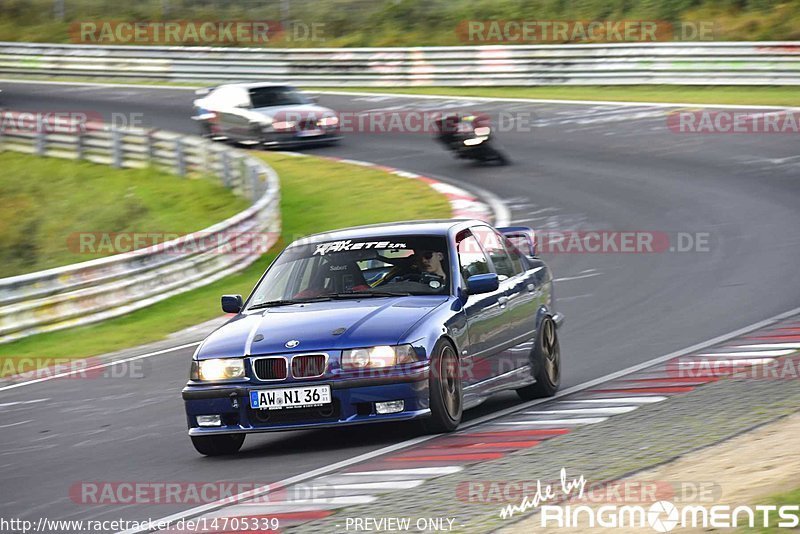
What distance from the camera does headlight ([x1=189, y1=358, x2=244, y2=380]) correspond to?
8.57 meters

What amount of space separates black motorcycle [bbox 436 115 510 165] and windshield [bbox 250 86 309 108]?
4839 millimetres

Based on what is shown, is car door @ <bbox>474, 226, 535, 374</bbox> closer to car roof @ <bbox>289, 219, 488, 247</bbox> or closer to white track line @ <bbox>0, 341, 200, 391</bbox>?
car roof @ <bbox>289, 219, 488, 247</bbox>

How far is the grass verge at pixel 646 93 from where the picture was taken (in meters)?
29.4

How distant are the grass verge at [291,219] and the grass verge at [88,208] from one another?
1.40m

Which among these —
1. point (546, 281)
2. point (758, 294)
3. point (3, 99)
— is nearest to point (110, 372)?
point (546, 281)

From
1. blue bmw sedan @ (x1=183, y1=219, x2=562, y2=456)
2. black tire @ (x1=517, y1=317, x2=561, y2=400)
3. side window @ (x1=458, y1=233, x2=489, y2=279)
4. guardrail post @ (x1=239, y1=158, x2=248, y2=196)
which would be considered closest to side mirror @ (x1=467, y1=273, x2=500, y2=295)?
blue bmw sedan @ (x1=183, y1=219, x2=562, y2=456)

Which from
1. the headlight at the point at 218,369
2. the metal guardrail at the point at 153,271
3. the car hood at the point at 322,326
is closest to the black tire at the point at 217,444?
the headlight at the point at 218,369

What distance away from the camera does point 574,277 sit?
16375 mm

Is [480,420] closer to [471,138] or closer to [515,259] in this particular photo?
[515,259]

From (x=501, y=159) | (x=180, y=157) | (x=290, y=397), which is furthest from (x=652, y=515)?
(x=180, y=157)

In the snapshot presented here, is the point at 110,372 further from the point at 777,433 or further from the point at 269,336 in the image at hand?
the point at 777,433

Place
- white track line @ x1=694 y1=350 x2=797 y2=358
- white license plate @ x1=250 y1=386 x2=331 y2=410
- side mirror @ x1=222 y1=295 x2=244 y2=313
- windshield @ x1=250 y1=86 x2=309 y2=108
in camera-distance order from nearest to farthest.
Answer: white license plate @ x1=250 y1=386 x2=331 y2=410 → side mirror @ x1=222 y1=295 x2=244 y2=313 → white track line @ x1=694 y1=350 x2=797 y2=358 → windshield @ x1=250 y1=86 x2=309 y2=108

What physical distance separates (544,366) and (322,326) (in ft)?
7.65

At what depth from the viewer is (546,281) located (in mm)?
11047
